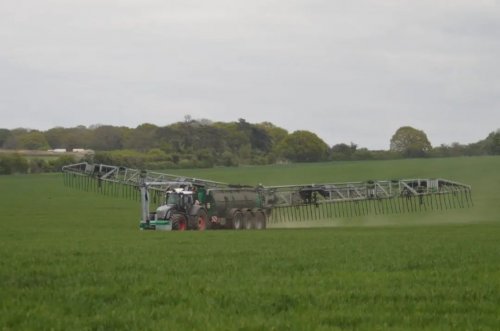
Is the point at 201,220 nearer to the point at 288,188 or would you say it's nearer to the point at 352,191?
the point at 288,188

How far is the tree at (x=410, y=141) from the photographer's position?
155750 millimetres

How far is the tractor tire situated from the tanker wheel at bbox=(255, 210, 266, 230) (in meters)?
2.98

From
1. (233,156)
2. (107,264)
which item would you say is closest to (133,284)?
(107,264)

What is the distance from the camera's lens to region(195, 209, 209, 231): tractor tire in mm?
38237

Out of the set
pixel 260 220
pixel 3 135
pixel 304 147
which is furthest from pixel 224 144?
pixel 260 220

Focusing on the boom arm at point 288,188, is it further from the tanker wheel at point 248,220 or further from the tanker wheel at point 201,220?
the tanker wheel at point 201,220

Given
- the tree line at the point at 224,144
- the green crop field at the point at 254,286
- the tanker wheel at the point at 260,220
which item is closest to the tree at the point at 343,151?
the tree line at the point at 224,144

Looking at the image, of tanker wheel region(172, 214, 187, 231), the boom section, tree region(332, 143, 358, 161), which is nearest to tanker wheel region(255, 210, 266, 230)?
the boom section

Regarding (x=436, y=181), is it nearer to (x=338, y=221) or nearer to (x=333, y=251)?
(x=338, y=221)

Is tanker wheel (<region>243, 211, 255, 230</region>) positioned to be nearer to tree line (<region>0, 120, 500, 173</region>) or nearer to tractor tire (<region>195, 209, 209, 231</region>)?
tractor tire (<region>195, 209, 209, 231</region>)

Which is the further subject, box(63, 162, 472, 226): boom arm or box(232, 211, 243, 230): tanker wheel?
box(63, 162, 472, 226): boom arm

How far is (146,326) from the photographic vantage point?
9.97 m

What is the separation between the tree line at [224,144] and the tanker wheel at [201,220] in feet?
236

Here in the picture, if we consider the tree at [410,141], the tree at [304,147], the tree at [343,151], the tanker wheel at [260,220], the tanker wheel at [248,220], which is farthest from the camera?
→ the tree at [410,141]
